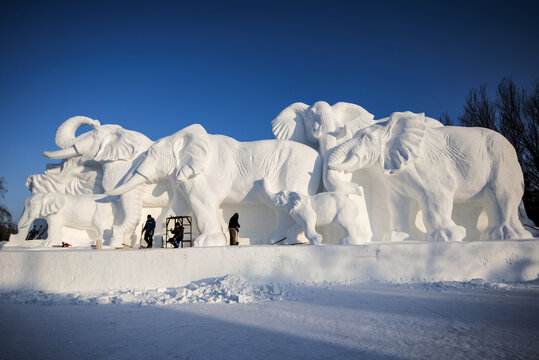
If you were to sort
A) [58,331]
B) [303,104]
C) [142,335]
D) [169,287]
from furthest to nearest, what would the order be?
[303,104] → [169,287] → [58,331] → [142,335]

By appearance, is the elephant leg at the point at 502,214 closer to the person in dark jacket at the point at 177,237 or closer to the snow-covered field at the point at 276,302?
the snow-covered field at the point at 276,302

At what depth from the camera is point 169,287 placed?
525cm

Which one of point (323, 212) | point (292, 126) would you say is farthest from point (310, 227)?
point (292, 126)

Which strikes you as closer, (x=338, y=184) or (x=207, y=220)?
(x=338, y=184)

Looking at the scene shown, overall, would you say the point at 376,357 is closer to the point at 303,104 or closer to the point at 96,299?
the point at 96,299

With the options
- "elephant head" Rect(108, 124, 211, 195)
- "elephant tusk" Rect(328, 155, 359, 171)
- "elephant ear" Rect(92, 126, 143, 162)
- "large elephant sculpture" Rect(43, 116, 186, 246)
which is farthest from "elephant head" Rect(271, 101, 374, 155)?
"elephant ear" Rect(92, 126, 143, 162)

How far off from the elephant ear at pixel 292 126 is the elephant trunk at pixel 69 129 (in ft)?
13.3

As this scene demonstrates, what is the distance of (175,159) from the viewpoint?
284 inches

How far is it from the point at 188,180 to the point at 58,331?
4.14 m

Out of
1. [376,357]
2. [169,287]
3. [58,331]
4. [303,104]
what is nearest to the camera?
[376,357]

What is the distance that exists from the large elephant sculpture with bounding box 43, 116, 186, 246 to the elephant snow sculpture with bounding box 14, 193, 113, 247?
27cm

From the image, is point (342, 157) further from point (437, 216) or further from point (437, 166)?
point (437, 216)

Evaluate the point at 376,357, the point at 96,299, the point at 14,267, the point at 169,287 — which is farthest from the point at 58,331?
the point at 14,267

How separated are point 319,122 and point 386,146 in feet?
4.90
